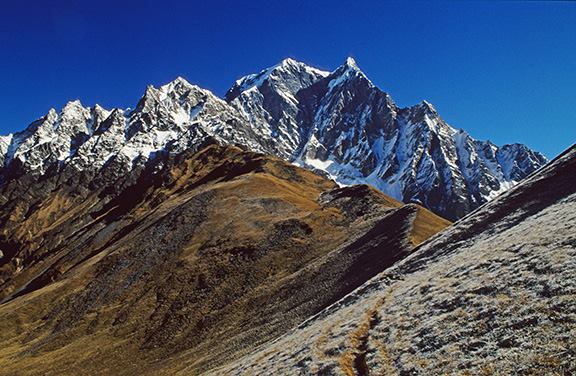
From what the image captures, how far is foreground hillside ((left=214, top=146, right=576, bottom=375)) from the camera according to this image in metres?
17.9

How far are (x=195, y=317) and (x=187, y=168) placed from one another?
107m

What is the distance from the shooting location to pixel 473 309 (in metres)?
22.0

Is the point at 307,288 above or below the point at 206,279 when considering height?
below

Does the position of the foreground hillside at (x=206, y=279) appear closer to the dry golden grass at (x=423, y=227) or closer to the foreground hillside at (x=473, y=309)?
the dry golden grass at (x=423, y=227)

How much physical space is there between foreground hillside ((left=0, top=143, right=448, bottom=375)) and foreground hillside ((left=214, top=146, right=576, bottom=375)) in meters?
12.3

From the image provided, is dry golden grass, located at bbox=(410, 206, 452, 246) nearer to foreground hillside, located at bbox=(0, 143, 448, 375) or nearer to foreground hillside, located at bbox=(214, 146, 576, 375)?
foreground hillside, located at bbox=(0, 143, 448, 375)

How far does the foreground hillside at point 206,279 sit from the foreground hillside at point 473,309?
12.3 metres

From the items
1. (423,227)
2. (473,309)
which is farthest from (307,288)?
(473,309)

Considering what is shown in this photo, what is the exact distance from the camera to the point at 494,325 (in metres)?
19.8

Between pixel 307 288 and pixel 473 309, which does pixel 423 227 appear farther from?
pixel 473 309

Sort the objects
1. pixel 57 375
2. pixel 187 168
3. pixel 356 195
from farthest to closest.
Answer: pixel 187 168
pixel 356 195
pixel 57 375

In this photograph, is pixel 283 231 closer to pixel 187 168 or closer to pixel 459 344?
pixel 459 344

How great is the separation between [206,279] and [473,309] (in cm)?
5256

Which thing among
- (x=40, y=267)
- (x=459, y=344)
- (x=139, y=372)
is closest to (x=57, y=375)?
(x=139, y=372)
